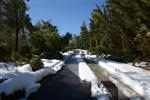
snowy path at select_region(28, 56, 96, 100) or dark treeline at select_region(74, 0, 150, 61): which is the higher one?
dark treeline at select_region(74, 0, 150, 61)

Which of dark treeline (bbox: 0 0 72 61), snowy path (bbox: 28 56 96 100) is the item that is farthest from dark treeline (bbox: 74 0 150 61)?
dark treeline (bbox: 0 0 72 61)

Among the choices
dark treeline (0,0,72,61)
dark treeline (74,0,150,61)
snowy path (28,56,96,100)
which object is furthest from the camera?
dark treeline (0,0,72,61)

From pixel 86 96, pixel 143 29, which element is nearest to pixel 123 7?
pixel 143 29

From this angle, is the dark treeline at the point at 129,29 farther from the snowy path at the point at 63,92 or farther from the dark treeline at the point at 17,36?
the dark treeline at the point at 17,36

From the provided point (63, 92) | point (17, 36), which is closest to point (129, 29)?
point (63, 92)

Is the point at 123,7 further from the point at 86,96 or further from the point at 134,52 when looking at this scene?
the point at 134,52

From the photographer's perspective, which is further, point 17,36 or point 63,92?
point 17,36

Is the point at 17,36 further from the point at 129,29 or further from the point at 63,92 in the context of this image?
the point at 63,92

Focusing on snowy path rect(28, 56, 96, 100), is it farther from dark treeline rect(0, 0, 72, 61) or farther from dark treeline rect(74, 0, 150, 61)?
dark treeline rect(0, 0, 72, 61)

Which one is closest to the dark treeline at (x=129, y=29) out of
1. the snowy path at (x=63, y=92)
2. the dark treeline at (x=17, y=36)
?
the snowy path at (x=63, y=92)

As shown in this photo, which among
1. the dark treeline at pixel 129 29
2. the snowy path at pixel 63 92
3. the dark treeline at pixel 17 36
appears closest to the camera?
the snowy path at pixel 63 92

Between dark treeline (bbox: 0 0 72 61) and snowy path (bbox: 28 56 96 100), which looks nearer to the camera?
snowy path (bbox: 28 56 96 100)

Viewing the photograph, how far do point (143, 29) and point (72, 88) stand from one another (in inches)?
190

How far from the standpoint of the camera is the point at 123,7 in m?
15.1
